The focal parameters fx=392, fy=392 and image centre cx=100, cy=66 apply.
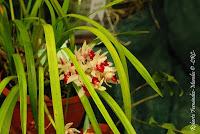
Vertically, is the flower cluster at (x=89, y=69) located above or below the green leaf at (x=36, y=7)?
below

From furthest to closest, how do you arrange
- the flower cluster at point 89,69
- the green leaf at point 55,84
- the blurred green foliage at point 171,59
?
the blurred green foliage at point 171,59
the flower cluster at point 89,69
the green leaf at point 55,84

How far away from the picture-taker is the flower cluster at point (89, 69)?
898 mm

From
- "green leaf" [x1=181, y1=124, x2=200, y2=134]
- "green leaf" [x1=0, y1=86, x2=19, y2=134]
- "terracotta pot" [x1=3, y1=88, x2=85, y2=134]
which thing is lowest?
"green leaf" [x1=181, y1=124, x2=200, y2=134]

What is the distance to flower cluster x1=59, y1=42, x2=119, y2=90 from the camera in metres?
0.90

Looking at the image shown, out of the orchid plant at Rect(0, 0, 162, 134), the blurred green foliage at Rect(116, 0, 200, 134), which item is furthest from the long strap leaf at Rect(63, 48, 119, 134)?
the blurred green foliage at Rect(116, 0, 200, 134)

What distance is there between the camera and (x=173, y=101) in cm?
120

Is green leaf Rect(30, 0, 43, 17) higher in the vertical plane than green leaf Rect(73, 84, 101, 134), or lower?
higher

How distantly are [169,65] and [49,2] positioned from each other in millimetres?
502

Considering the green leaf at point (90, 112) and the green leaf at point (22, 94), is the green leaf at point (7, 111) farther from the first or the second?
the green leaf at point (90, 112)

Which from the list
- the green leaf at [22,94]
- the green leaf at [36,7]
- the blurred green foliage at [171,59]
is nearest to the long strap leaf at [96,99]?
the green leaf at [22,94]

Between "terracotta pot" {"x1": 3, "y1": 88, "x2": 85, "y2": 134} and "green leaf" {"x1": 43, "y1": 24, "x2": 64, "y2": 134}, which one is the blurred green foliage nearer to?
"terracotta pot" {"x1": 3, "y1": 88, "x2": 85, "y2": 134}

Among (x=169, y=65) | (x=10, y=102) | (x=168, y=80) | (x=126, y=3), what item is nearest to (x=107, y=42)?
(x=10, y=102)

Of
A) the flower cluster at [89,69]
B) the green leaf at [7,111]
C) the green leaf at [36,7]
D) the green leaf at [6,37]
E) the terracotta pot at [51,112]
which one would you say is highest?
the green leaf at [36,7]

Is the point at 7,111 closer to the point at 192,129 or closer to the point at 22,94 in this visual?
the point at 22,94
